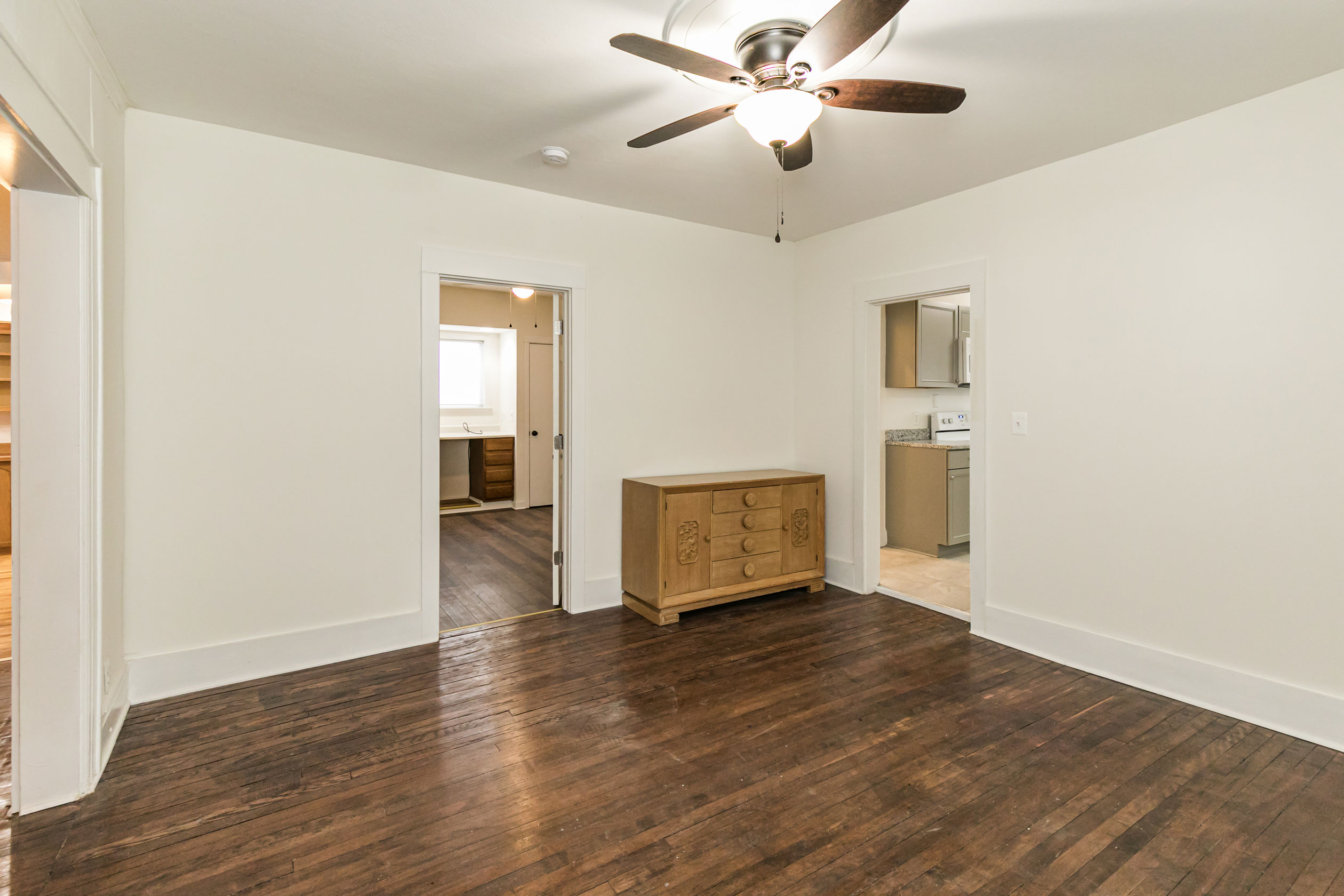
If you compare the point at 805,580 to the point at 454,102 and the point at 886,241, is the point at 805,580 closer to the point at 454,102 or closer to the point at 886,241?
the point at 886,241

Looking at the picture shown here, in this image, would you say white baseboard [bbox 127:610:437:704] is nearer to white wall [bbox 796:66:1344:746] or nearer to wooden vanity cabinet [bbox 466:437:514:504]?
white wall [bbox 796:66:1344:746]

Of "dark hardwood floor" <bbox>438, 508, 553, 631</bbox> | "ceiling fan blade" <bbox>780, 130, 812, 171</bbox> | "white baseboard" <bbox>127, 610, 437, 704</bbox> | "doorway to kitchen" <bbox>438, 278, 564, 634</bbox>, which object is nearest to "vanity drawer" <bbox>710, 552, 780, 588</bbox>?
"dark hardwood floor" <bbox>438, 508, 553, 631</bbox>

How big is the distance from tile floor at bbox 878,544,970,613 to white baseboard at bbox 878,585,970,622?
28 mm

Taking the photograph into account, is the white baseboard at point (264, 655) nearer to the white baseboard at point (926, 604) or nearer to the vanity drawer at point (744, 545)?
the vanity drawer at point (744, 545)

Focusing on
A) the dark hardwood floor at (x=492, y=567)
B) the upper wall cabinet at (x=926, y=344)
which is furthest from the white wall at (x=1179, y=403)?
the dark hardwood floor at (x=492, y=567)

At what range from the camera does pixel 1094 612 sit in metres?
3.09

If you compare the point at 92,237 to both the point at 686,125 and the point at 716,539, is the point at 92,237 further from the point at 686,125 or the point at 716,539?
the point at 716,539

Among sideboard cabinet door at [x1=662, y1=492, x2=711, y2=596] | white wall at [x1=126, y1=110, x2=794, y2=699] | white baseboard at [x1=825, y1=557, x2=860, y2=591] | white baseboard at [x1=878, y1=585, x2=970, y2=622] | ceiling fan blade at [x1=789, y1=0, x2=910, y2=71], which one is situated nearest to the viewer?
ceiling fan blade at [x1=789, y1=0, x2=910, y2=71]

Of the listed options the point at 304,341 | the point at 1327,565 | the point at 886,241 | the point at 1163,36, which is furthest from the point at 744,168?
the point at 1327,565

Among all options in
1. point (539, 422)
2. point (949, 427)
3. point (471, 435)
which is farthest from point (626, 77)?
point (471, 435)

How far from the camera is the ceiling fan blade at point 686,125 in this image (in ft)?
6.80

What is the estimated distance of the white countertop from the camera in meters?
7.49

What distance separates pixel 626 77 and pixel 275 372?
6.55ft

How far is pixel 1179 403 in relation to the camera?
2791 millimetres
